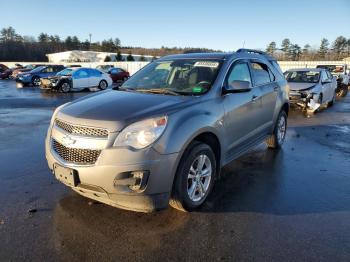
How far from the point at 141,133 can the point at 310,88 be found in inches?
433

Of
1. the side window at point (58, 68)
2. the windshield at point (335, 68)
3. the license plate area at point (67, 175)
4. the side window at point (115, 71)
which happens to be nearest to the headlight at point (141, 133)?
the license plate area at point (67, 175)

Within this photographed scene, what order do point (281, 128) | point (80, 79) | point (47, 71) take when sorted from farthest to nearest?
point (47, 71) → point (80, 79) → point (281, 128)

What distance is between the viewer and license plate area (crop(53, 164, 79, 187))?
354cm

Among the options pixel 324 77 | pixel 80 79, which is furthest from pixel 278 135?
pixel 80 79

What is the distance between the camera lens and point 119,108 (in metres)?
3.80

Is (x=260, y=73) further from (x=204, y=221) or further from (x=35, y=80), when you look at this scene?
(x=35, y=80)

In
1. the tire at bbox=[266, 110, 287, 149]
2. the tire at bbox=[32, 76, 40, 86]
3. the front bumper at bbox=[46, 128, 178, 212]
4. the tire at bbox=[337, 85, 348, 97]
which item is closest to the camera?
the front bumper at bbox=[46, 128, 178, 212]

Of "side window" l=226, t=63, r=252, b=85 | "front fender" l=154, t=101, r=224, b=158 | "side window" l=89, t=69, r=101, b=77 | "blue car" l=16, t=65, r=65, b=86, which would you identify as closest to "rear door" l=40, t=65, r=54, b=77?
"blue car" l=16, t=65, r=65, b=86

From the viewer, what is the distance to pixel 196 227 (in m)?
3.69

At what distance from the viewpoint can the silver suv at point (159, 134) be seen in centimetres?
340

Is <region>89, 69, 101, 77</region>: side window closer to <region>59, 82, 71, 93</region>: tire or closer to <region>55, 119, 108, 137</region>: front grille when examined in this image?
<region>59, 82, 71, 93</region>: tire

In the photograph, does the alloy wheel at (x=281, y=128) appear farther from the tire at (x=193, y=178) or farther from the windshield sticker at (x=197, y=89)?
the tire at (x=193, y=178)

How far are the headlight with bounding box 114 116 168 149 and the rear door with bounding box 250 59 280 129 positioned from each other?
8.49ft

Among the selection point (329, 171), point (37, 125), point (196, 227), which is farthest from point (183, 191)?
point (37, 125)
